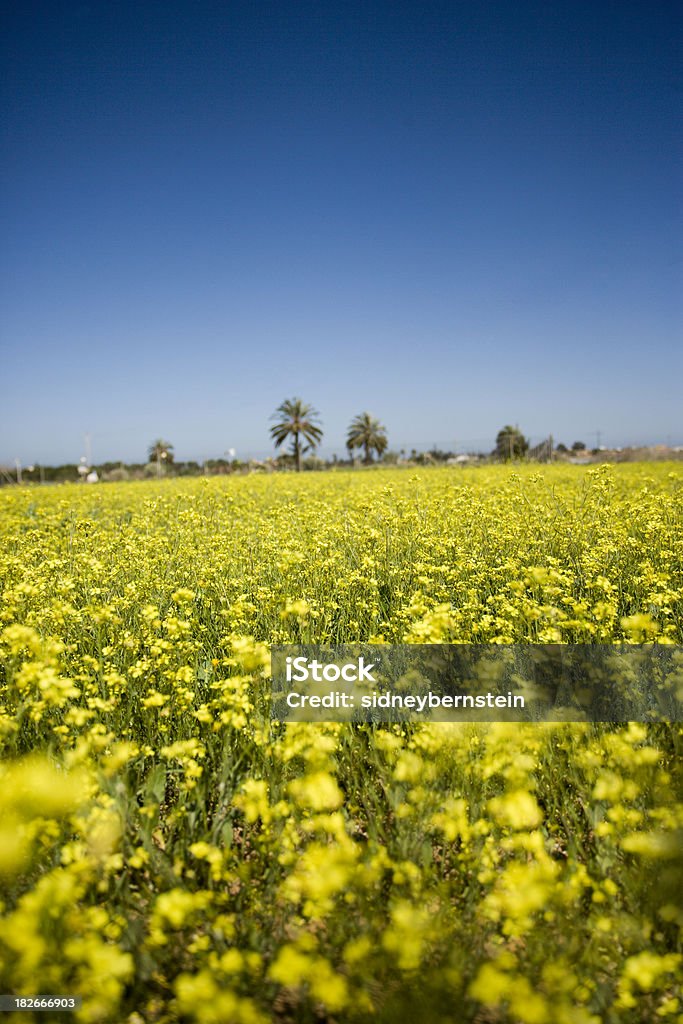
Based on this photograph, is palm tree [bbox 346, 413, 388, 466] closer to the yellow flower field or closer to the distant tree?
the distant tree

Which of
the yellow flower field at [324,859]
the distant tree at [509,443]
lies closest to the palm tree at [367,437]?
the distant tree at [509,443]

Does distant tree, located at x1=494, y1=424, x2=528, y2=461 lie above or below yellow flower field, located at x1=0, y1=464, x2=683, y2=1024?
above

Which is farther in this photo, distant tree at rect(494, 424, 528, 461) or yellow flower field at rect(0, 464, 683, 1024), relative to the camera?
distant tree at rect(494, 424, 528, 461)

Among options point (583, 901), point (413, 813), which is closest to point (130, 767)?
point (413, 813)

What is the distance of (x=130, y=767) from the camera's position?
2814 millimetres

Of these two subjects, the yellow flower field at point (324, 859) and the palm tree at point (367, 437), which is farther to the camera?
the palm tree at point (367, 437)

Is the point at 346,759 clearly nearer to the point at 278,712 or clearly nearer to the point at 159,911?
the point at 278,712

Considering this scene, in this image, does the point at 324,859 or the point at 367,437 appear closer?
the point at 324,859

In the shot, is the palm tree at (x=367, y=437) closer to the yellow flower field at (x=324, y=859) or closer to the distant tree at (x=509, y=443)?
the distant tree at (x=509, y=443)

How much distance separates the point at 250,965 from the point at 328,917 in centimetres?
42

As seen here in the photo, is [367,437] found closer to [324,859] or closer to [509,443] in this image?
[509,443]

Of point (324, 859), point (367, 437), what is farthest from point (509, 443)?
point (324, 859)

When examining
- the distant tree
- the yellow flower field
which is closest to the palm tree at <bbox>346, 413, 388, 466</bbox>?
the distant tree

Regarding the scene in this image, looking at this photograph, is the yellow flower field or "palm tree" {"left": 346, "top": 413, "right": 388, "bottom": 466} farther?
"palm tree" {"left": 346, "top": 413, "right": 388, "bottom": 466}
